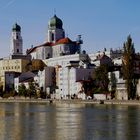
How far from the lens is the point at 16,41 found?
461ft

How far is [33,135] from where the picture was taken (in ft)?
94.6

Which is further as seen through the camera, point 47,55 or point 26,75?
point 47,55

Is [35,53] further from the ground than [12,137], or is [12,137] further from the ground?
[35,53]

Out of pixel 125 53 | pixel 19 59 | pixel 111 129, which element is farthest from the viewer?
pixel 19 59

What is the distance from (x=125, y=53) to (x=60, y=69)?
36.1 meters

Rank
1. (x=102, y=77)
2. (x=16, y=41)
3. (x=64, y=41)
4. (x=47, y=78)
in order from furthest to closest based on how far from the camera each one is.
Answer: (x=16, y=41) < (x=64, y=41) < (x=47, y=78) < (x=102, y=77)

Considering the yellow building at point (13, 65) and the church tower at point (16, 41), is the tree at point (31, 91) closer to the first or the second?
the yellow building at point (13, 65)

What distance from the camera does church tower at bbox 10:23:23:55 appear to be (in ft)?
462

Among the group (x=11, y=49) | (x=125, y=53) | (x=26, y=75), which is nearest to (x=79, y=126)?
(x=125, y=53)

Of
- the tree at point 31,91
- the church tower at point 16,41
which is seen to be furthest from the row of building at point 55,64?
the tree at point 31,91

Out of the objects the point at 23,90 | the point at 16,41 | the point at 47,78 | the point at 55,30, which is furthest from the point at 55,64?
the point at 16,41

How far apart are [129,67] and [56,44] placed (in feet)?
212

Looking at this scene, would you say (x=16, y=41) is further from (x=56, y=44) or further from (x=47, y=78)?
(x=47, y=78)

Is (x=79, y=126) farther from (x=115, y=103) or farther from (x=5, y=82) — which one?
(x=5, y=82)
